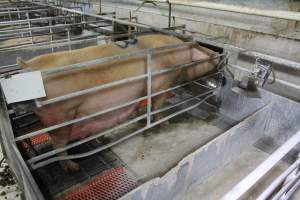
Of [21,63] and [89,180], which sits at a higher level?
[21,63]

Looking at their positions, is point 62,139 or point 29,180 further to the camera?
point 62,139

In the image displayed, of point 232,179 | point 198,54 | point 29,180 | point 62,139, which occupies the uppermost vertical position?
point 198,54

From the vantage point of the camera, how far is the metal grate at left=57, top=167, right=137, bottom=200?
1.87 m

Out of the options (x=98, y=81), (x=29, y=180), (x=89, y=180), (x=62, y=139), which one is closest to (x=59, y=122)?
(x=62, y=139)

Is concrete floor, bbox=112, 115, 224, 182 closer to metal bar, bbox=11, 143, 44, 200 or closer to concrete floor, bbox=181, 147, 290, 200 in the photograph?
concrete floor, bbox=181, 147, 290, 200

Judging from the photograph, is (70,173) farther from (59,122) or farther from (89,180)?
(59,122)

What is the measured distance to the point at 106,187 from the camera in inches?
76.3

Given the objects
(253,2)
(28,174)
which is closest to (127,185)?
(28,174)

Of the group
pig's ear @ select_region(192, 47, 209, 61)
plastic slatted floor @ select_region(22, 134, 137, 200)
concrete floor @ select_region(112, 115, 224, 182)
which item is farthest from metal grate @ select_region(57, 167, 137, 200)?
pig's ear @ select_region(192, 47, 209, 61)

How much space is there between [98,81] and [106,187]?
2.63ft

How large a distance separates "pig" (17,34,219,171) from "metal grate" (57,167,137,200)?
0.80 feet

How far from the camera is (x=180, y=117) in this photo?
2.89 m

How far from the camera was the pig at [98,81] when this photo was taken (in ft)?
5.93

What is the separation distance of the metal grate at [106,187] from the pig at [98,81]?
0.24m
